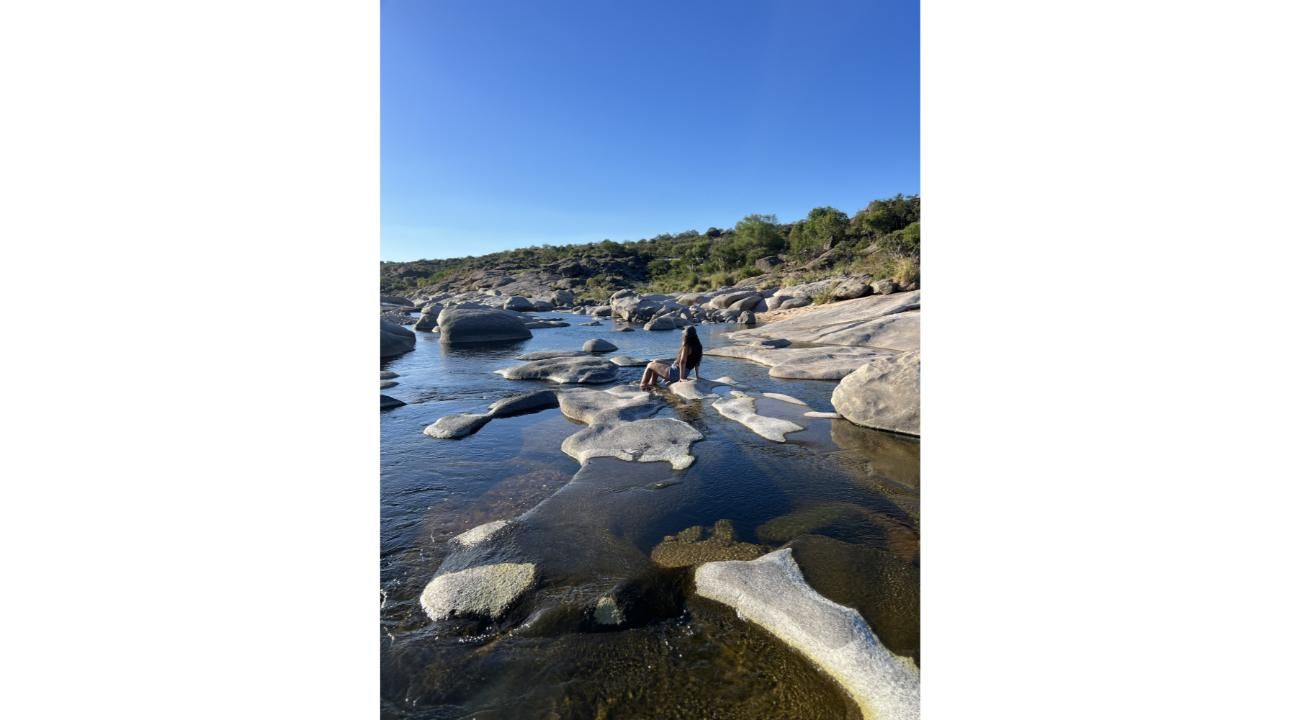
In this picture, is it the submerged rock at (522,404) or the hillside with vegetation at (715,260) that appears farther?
the hillside with vegetation at (715,260)

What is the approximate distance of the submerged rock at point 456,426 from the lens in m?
4.03

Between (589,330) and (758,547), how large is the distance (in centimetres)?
1193

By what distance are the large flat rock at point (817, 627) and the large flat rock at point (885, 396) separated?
7.56 feet

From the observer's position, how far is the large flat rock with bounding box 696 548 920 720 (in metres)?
1.37

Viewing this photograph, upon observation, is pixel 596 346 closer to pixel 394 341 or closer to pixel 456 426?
pixel 394 341

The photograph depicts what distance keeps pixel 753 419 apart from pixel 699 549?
2135mm

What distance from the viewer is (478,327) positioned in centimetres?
1094

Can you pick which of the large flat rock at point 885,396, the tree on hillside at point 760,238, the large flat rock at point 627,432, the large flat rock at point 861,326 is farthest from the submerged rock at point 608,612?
the tree on hillside at point 760,238

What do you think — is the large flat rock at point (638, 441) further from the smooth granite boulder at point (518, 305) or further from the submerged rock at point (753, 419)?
the smooth granite boulder at point (518, 305)

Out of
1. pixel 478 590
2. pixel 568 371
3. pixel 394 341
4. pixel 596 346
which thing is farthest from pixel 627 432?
pixel 394 341

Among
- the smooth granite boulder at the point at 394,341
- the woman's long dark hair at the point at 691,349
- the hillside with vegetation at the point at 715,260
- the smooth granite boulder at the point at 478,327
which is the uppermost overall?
the hillside with vegetation at the point at 715,260

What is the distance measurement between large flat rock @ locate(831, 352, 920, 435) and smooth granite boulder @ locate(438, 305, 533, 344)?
885 centimetres

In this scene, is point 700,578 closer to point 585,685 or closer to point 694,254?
point 585,685

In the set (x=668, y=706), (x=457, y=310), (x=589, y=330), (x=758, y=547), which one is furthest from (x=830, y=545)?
(x=589, y=330)
